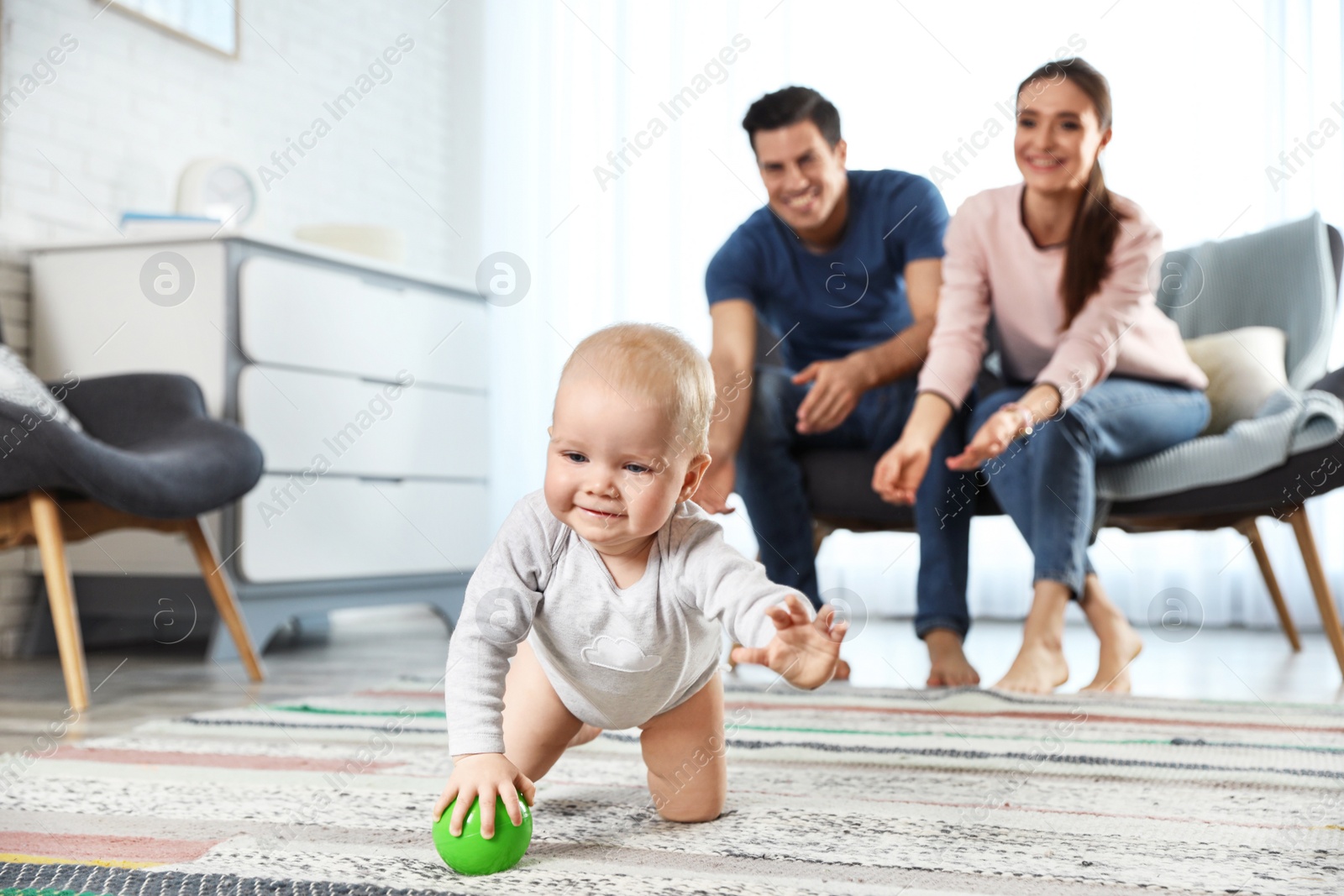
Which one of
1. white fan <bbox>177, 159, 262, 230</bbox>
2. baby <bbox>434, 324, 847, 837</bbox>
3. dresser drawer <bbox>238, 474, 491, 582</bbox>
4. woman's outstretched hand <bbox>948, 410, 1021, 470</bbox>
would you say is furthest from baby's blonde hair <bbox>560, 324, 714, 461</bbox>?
white fan <bbox>177, 159, 262, 230</bbox>

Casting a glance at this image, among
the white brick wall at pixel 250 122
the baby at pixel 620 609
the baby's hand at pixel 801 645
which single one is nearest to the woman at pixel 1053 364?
the baby at pixel 620 609

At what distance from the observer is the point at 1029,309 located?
170 centimetres

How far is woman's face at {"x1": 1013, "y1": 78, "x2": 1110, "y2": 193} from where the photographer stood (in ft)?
5.28

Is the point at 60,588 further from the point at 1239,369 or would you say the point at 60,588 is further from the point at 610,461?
the point at 1239,369

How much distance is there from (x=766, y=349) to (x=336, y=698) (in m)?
0.89

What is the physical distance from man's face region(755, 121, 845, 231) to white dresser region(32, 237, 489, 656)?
1059mm

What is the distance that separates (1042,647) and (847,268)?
2.08 feet

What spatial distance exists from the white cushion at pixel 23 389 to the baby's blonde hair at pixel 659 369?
4.29ft

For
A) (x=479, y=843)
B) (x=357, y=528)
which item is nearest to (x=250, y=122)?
(x=357, y=528)

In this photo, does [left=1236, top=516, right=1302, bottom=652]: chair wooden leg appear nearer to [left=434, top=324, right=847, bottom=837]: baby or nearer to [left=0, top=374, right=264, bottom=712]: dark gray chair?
[left=434, top=324, right=847, bottom=837]: baby

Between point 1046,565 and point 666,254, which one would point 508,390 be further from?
point 1046,565

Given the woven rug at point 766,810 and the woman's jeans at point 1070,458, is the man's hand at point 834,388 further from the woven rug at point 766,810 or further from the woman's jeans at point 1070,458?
the woven rug at point 766,810

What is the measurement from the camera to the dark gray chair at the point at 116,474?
1582 mm

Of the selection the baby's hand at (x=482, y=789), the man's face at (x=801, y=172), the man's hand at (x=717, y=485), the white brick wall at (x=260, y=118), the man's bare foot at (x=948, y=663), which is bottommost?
the man's bare foot at (x=948, y=663)
